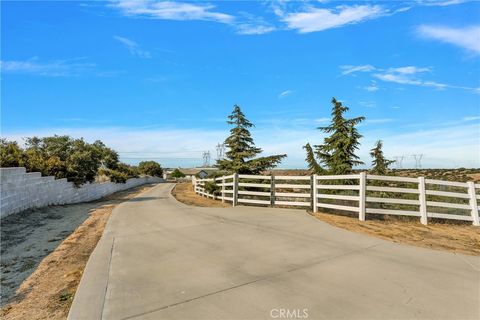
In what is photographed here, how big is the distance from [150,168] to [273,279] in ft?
350

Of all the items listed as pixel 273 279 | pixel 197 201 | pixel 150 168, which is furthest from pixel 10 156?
pixel 150 168

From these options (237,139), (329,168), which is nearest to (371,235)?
(329,168)

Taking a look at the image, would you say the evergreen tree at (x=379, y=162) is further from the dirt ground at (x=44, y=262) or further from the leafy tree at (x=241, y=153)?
the dirt ground at (x=44, y=262)

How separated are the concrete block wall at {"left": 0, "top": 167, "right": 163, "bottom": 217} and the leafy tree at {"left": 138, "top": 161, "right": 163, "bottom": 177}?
83.3m

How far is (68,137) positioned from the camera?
29750mm

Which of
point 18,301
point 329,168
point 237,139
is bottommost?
point 18,301

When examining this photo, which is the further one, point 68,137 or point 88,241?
point 68,137

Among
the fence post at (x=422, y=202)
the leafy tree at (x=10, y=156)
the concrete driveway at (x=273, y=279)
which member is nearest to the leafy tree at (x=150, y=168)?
the leafy tree at (x=10, y=156)

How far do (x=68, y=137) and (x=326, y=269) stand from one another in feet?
99.4

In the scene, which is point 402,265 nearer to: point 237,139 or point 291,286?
point 291,286

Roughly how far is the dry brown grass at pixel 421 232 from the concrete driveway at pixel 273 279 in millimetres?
861

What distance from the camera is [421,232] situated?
8469 millimetres

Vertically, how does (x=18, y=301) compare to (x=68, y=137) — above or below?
below

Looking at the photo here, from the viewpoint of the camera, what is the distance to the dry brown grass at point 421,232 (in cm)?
704
